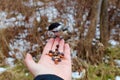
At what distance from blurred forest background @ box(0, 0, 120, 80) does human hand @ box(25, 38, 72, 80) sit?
1543 mm

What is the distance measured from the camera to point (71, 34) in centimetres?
322

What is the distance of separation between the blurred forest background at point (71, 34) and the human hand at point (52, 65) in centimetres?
154

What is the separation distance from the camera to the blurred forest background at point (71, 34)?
2.79 meters

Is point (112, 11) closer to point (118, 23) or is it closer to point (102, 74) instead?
point (118, 23)

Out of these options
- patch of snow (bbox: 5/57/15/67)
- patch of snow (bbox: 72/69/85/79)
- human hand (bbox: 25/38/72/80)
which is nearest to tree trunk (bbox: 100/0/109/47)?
patch of snow (bbox: 72/69/85/79)

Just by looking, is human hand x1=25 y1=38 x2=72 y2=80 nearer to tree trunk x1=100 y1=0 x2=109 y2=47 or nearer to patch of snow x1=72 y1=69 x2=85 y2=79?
patch of snow x1=72 y1=69 x2=85 y2=79

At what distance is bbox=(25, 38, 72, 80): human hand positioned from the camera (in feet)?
3.02

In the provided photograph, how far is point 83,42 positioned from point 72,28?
0.32 m

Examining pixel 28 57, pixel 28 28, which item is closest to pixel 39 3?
pixel 28 28

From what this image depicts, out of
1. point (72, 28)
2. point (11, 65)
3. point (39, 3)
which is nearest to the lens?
point (11, 65)

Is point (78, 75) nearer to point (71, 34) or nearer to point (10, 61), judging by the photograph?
point (71, 34)

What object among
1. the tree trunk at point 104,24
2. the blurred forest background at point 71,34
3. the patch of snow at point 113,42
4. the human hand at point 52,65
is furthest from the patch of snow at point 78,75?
the human hand at point 52,65

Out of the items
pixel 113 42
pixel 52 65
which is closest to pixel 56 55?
pixel 52 65

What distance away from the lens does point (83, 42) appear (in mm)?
3010
